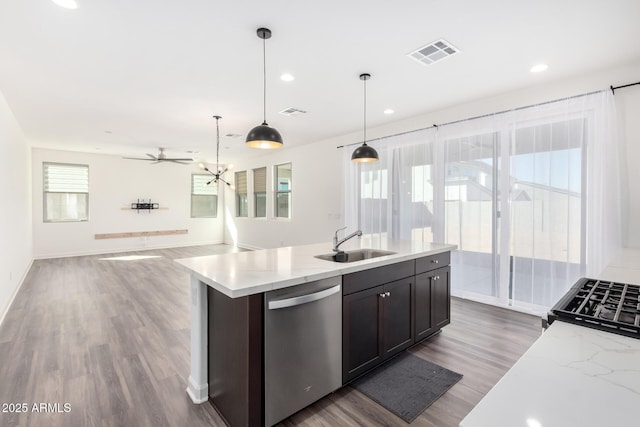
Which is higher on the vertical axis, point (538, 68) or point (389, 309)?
point (538, 68)

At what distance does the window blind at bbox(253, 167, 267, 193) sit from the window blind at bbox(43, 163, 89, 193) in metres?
4.45

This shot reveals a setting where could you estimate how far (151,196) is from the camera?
9094mm

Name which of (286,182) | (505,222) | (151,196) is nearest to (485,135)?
(505,222)

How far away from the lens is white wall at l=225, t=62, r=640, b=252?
123 inches

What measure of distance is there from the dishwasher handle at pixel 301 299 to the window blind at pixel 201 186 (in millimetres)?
9005

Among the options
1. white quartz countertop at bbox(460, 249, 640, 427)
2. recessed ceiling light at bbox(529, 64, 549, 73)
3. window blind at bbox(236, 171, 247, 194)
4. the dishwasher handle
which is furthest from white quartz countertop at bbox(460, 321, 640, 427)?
window blind at bbox(236, 171, 247, 194)

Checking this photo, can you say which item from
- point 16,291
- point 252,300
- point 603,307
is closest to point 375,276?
point 252,300

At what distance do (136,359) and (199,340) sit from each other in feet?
3.50

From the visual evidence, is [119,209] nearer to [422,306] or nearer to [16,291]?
[16,291]

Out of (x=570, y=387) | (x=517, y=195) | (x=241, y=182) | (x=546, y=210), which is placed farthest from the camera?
(x=241, y=182)

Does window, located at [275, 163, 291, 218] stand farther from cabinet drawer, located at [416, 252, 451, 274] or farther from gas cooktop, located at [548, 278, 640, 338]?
gas cooktop, located at [548, 278, 640, 338]

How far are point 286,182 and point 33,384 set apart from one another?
20.5ft

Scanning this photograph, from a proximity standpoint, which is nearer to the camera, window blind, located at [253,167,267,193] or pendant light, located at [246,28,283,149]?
pendant light, located at [246,28,283,149]

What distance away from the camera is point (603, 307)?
129cm
